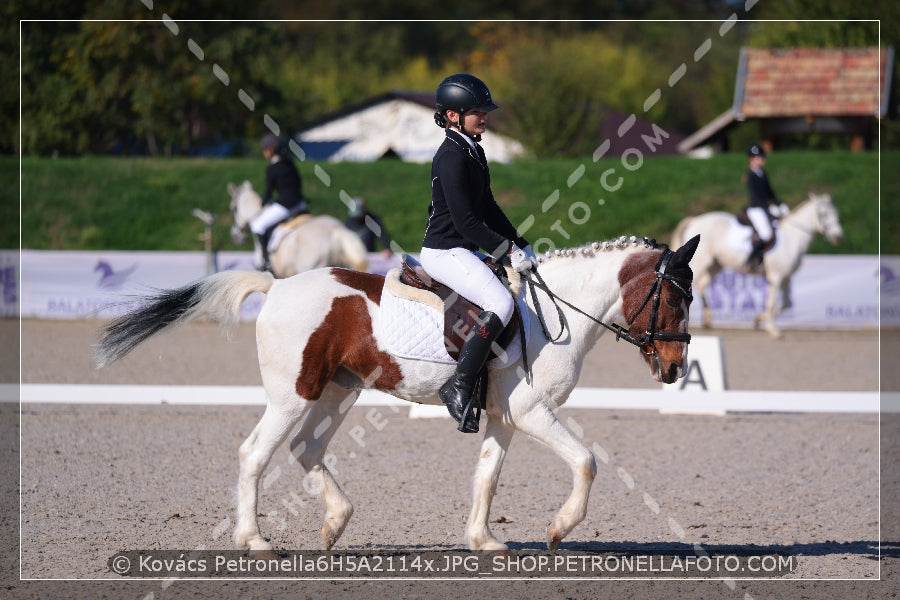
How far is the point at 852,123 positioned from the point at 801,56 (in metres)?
2.24

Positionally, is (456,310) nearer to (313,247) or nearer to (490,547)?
(490,547)

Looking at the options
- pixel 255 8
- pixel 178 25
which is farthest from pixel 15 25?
pixel 255 8

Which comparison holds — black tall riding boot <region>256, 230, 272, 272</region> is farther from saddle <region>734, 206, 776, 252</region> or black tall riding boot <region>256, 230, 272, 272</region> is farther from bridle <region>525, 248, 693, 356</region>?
bridle <region>525, 248, 693, 356</region>

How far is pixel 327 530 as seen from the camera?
16.4 ft

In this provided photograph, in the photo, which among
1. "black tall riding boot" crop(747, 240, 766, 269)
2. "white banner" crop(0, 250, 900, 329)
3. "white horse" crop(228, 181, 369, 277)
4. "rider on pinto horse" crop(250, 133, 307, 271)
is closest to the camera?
"rider on pinto horse" crop(250, 133, 307, 271)

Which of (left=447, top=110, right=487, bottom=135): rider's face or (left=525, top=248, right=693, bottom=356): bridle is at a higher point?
(left=447, top=110, right=487, bottom=135): rider's face

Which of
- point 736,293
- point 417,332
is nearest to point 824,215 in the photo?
point 736,293

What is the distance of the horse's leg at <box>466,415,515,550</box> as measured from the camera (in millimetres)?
4938

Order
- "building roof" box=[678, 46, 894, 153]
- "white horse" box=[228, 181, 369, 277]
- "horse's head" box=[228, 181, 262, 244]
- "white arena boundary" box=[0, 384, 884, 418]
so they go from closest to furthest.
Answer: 1. "white arena boundary" box=[0, 384, 884, 418]
2. "white horse" box=[228, 181, 369, 277]
3. "horse's head" box=[228, 181, 262, 244]
4. "building roof" box=[678, 46, 894, 153]

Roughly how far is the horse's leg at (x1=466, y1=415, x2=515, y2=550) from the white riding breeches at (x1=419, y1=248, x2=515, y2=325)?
1.89 ft

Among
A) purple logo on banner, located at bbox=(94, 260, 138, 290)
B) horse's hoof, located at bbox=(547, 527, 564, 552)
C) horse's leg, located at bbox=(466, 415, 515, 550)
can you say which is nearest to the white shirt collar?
horse's leg, located at bbox=(466, 415, 515, 550)

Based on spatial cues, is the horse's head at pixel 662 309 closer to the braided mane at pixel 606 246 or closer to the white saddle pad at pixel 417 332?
the braided mane at pixel 606 246

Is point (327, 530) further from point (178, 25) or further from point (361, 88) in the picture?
point (361, 88)

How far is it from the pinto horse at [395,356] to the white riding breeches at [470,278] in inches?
8.9
